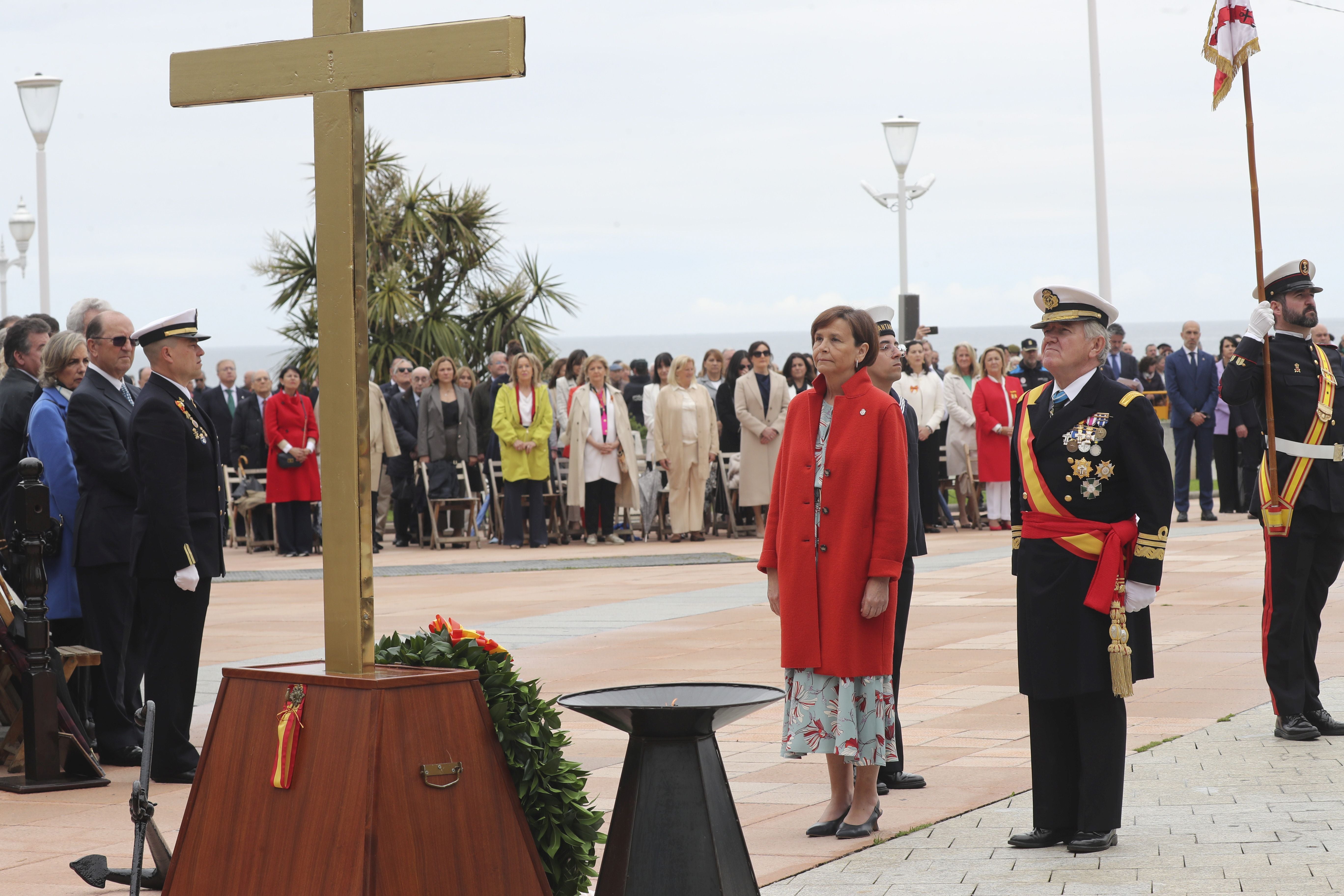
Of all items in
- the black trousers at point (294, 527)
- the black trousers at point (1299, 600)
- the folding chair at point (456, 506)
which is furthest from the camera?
the folding chair at point (456, 506)

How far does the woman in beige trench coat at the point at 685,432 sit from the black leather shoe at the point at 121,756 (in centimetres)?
1033

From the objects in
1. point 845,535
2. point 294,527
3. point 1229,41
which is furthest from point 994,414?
point 845,535

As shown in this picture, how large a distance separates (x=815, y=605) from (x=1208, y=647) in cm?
488

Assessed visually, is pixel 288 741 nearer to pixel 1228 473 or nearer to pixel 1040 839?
pixel 1040 839

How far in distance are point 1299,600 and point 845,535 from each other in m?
2.81

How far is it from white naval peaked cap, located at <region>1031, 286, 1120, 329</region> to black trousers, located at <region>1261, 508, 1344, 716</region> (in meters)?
2.31

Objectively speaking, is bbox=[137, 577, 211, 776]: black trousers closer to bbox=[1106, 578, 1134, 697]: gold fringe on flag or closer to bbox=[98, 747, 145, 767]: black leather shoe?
bbox=[98, 747, 145, 767]: black leather shoe

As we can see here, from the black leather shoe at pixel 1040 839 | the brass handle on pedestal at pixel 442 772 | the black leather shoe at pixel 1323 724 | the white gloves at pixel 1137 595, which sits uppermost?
the white gloves at pixel 1137 595

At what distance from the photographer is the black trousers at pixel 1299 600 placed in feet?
22.9

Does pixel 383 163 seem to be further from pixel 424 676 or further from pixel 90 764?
pixel 424 676

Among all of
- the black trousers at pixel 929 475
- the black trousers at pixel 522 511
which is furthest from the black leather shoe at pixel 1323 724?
the black trousers at pixel 522 511

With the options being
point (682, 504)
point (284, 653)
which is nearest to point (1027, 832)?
point (284, 653)

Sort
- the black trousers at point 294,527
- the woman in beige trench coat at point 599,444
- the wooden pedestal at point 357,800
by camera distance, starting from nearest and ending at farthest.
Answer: the wooden pedestal at point 357,800 → the woman in beige trench coat at point 599,444 → the black trousers at point 294,527

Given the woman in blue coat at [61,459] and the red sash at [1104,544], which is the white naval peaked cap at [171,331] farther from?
the red sash at [1104,544]
